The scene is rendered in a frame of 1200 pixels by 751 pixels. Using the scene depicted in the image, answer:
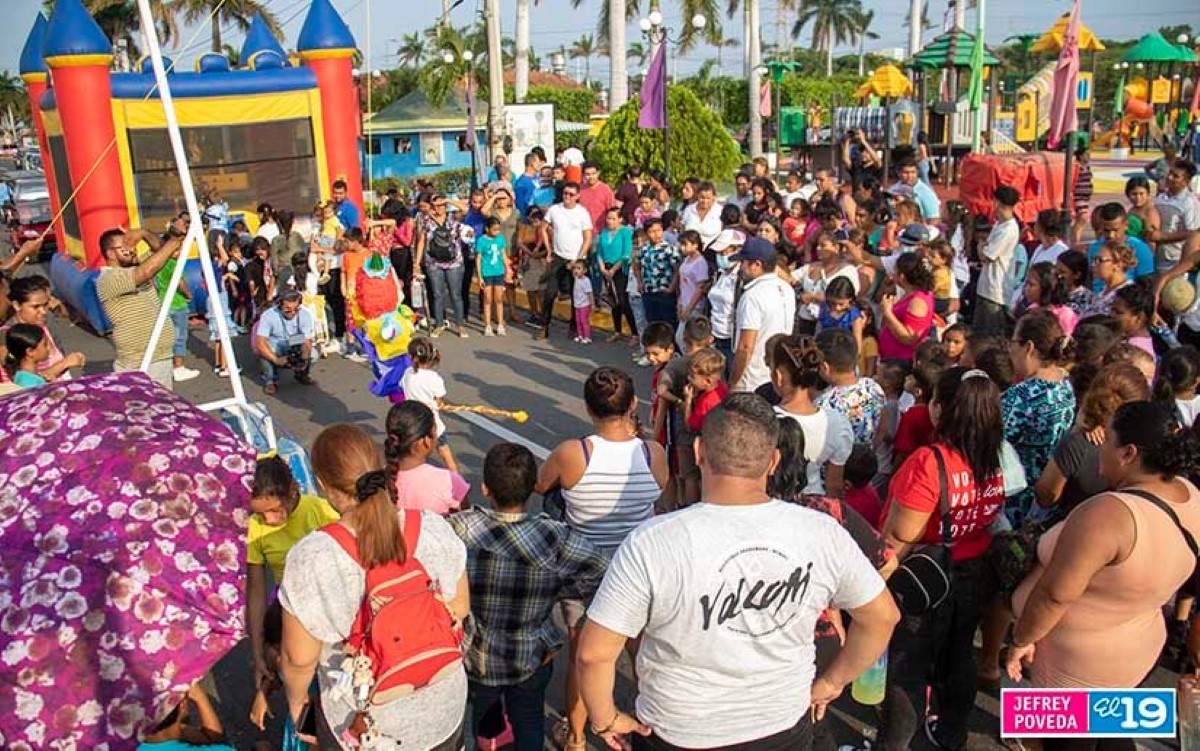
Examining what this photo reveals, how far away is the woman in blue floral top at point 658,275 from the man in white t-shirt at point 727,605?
7.12 metres

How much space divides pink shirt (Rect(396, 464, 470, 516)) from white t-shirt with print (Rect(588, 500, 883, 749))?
173 cm

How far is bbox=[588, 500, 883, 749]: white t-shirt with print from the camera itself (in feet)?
8.38

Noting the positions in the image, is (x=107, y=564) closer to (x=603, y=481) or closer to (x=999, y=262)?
(x=603, y=481)

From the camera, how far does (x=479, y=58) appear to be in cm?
5269

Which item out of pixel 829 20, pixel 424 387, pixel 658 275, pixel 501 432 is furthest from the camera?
pixel 829 20

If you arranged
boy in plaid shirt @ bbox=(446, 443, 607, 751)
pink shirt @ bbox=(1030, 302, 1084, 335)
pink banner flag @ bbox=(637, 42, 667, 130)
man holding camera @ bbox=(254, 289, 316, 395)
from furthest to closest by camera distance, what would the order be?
pink banner flag @ bbox=(637, 42, 667, 130)
man holding camera @ bbox=(254, 289, 316, 395)
pink shirt @ bbox=(1030, 302, 1084, 335)
boy in plaid shirt @ bbox=(446, 443, 607, 751)

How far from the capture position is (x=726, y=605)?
2576 millimetres

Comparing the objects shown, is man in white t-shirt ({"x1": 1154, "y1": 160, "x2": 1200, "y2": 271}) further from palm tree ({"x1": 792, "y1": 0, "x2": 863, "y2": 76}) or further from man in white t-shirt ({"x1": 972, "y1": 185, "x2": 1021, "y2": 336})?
palm tree ({"x1": 792, "y1": 0, "x2": 863, "y2": 76})

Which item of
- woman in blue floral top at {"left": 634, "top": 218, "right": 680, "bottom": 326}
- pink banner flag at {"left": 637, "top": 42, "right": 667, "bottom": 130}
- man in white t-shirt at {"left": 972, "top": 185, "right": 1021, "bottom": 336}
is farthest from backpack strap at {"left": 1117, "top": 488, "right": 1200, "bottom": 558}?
pink banner flag at {"left": 637, "top": 42, "right": 667, "bottom": 130}

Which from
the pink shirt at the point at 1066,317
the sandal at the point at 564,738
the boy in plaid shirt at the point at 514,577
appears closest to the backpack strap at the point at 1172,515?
the boy in plaid shirt at the point at 514,577

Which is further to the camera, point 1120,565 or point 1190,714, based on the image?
point 1190,714

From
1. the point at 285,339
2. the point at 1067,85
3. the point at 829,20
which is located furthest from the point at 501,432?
the point at 829,20

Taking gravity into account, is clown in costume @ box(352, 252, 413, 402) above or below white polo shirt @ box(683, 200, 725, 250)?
below

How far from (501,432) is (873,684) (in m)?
5.06
